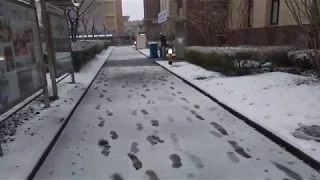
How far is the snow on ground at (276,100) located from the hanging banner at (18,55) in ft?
14.1

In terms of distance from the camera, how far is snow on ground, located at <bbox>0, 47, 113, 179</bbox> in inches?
155

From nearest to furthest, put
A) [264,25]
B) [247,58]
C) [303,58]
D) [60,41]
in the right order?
[60,41], [303,58], [247,58], [264,25]

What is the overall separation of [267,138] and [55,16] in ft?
21.6

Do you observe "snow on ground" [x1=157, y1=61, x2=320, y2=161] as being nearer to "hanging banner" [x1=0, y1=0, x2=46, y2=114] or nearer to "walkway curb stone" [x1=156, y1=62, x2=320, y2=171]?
"walkway curb stone" [x1=156, y1=62, x2=320, y2=171]

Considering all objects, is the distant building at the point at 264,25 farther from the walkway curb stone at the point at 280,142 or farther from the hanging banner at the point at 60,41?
the hanging banner at the point at 60,41

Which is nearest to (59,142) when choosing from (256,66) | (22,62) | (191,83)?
(22,62)

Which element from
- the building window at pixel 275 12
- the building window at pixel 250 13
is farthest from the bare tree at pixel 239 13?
the building window at pixel 275 12

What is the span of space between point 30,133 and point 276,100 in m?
5.29

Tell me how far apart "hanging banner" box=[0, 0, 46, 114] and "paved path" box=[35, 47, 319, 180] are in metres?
1.06

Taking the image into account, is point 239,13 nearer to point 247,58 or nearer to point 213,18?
point 213,18

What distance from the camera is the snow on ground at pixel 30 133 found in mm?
3943

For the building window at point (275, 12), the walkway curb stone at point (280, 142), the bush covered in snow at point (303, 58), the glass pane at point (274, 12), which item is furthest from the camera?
the glass pane at point (274, 12)

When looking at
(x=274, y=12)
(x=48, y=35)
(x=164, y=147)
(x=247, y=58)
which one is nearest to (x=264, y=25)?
(x=274, y=12)

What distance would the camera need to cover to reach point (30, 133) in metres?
5.30
